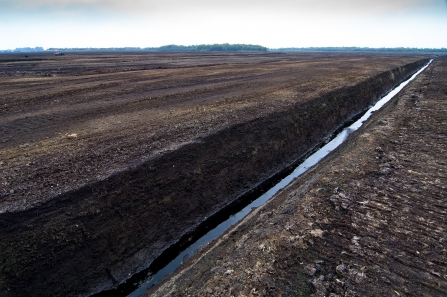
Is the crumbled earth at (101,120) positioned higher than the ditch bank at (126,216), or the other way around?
the crumbled earth at (101,120)

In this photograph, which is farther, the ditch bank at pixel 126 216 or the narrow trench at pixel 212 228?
the narrow trench at pixel 212 228

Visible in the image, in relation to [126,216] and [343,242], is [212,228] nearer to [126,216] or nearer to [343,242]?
[126,216]

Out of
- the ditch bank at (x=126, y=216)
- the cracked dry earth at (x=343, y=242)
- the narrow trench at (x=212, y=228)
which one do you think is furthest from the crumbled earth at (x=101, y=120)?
the cracked dry earth at (x=343, y=242)

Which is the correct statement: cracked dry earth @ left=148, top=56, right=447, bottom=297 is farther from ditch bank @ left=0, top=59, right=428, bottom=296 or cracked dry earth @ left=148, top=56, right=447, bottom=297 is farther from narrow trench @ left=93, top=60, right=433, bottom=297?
ditch bank @ left=0, top=59, right=428, bottom=296

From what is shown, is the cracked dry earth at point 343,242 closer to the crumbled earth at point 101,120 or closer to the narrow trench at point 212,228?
the narrow trench at point 212,228

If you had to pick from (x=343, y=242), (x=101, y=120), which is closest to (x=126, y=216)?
(x=343, y=242)

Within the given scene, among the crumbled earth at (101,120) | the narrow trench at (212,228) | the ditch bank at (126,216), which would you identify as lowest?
the narrow trench at (212,228)
